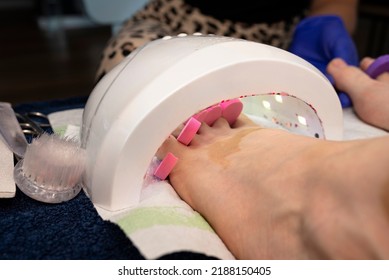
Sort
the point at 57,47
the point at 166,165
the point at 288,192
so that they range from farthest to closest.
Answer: the point at 57,47, the point at 166,165, the point at 288,192

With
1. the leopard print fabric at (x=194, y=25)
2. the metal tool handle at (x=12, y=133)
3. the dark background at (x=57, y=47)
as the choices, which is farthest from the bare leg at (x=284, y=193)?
the dark background at (x=57, y=47)

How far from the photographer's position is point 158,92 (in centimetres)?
47

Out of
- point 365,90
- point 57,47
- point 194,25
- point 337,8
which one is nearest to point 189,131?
point 365,90

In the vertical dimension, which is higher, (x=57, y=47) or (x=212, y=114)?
(x=212, y=114)

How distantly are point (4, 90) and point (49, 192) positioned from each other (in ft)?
4.68

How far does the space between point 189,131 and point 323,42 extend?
610mm

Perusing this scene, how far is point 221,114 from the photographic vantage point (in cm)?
63

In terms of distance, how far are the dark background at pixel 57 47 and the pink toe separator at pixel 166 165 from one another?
1230 mm

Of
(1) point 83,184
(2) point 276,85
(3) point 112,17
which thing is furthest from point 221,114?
(3) point 112,17

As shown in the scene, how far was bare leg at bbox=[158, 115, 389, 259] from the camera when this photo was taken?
0.35 m

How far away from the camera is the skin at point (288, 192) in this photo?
13.9 inches

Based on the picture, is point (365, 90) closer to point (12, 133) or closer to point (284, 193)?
point (284, 193)

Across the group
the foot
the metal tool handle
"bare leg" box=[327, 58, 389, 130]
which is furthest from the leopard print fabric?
the foot
